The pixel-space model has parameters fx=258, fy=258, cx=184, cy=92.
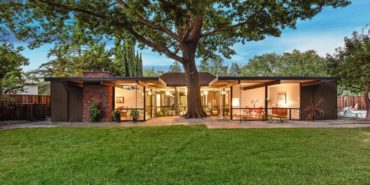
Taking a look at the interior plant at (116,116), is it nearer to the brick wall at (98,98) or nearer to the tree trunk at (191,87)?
the brick wall at (98,98)

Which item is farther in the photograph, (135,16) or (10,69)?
(10,69)

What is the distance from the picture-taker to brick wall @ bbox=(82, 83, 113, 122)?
14391mm

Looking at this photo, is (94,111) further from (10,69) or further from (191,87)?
(10,69)

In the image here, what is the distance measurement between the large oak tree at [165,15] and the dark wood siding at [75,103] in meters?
3.18

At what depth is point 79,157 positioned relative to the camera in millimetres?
5789

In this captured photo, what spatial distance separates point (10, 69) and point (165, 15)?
9.69 m

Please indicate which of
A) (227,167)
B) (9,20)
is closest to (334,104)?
(227,167)

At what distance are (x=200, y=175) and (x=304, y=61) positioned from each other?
40.4 metres

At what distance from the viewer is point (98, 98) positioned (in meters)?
14.5

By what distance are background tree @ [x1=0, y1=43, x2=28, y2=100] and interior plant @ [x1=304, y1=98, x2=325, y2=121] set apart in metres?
16.2

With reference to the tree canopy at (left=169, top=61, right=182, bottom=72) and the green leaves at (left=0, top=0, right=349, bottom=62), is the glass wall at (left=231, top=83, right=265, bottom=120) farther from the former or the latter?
the tree canopy at (left=169, top=61, right=182, bottom=72)

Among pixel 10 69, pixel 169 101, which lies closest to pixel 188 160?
pixel 10 69

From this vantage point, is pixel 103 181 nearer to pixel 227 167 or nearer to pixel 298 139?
pixel 227 167

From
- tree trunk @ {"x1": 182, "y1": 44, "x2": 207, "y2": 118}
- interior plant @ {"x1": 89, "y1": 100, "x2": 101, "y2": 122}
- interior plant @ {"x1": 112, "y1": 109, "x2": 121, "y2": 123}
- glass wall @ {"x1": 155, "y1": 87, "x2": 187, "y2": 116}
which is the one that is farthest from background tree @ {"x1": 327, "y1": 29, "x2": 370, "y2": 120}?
interior plant @ {"x1": 89, "y1": 100, "x2": 101, "y2": 122}
